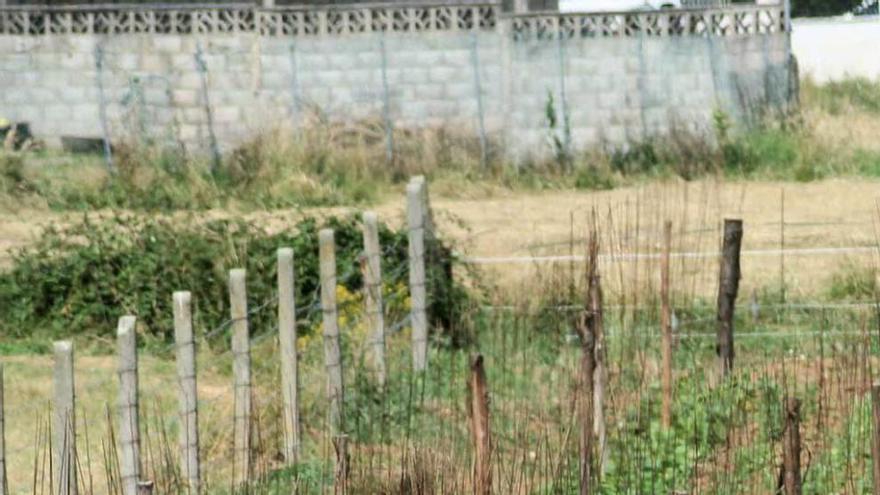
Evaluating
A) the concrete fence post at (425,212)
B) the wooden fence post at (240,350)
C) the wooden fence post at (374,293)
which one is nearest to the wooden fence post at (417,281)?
the concrete fence post at (425,212)

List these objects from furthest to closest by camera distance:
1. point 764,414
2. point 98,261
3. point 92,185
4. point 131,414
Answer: point 92,185 < point 98,261 < point 764,414 < point 131,414

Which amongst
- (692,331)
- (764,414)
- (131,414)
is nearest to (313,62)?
(692,331)

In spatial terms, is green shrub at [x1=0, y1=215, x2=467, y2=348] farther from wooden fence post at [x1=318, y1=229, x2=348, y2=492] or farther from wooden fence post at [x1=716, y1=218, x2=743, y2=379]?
wooden fence post at [x1=716, y1=218, x2=743, y2=379]

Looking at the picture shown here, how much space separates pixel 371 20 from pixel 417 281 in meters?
9.73

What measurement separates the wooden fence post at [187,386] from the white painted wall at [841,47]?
81.2ft

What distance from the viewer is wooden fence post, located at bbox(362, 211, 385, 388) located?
1115cm

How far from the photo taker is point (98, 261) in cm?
1331

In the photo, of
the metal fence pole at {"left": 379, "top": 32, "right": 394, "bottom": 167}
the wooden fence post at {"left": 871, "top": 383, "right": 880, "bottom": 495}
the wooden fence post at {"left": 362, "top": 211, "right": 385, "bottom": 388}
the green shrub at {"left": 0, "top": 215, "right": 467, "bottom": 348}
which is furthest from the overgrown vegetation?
the wooden fence post at {"left": 871, "top": 383, "right": 880, "bottom": 495}

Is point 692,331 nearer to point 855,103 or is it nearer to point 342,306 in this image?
point 342,306

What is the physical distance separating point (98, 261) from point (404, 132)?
7.80 m

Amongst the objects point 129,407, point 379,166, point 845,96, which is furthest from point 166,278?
point 845,96

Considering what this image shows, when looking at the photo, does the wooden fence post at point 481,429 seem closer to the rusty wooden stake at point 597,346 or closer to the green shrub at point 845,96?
the rusty wooden stake at point 597,346

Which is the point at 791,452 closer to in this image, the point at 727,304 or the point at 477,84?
the point at 727,304

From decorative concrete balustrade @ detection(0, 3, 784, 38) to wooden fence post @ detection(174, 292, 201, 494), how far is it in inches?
481
